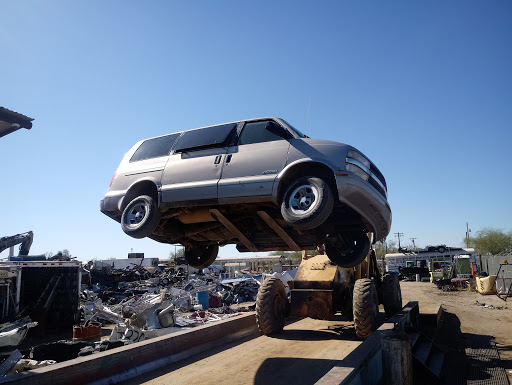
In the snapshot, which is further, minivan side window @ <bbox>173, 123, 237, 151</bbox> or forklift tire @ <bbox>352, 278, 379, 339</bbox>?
forklift tire @ <bbox>352, 278, 379, 339</bbox>

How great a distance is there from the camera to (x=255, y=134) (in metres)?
5.19

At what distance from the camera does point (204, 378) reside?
5.75m

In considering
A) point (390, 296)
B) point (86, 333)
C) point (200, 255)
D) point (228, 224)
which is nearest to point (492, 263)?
point (390, 296)

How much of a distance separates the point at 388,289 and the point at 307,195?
6577mm

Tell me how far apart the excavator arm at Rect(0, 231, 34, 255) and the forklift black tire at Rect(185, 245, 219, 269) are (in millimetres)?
19134

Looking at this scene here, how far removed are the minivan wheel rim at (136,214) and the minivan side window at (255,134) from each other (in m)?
1.68

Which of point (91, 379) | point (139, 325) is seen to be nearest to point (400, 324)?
point (91, 379)

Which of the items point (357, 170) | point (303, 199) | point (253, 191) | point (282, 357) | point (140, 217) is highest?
point (357, 170)

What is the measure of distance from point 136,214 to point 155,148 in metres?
1.19

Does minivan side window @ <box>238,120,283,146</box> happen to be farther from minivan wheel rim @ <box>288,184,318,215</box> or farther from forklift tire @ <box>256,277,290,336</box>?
forklift tire @ <box>256,277,290,336</box>

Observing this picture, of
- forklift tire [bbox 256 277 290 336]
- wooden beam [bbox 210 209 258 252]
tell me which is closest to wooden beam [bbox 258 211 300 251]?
wooden beam [bbox 210 209 258 252]

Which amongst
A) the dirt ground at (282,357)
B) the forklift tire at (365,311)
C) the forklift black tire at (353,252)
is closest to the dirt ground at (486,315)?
the dirt ground at (282,357)

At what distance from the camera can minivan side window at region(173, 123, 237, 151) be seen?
530 cm

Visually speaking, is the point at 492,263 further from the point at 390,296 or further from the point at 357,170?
the point at 357,170
